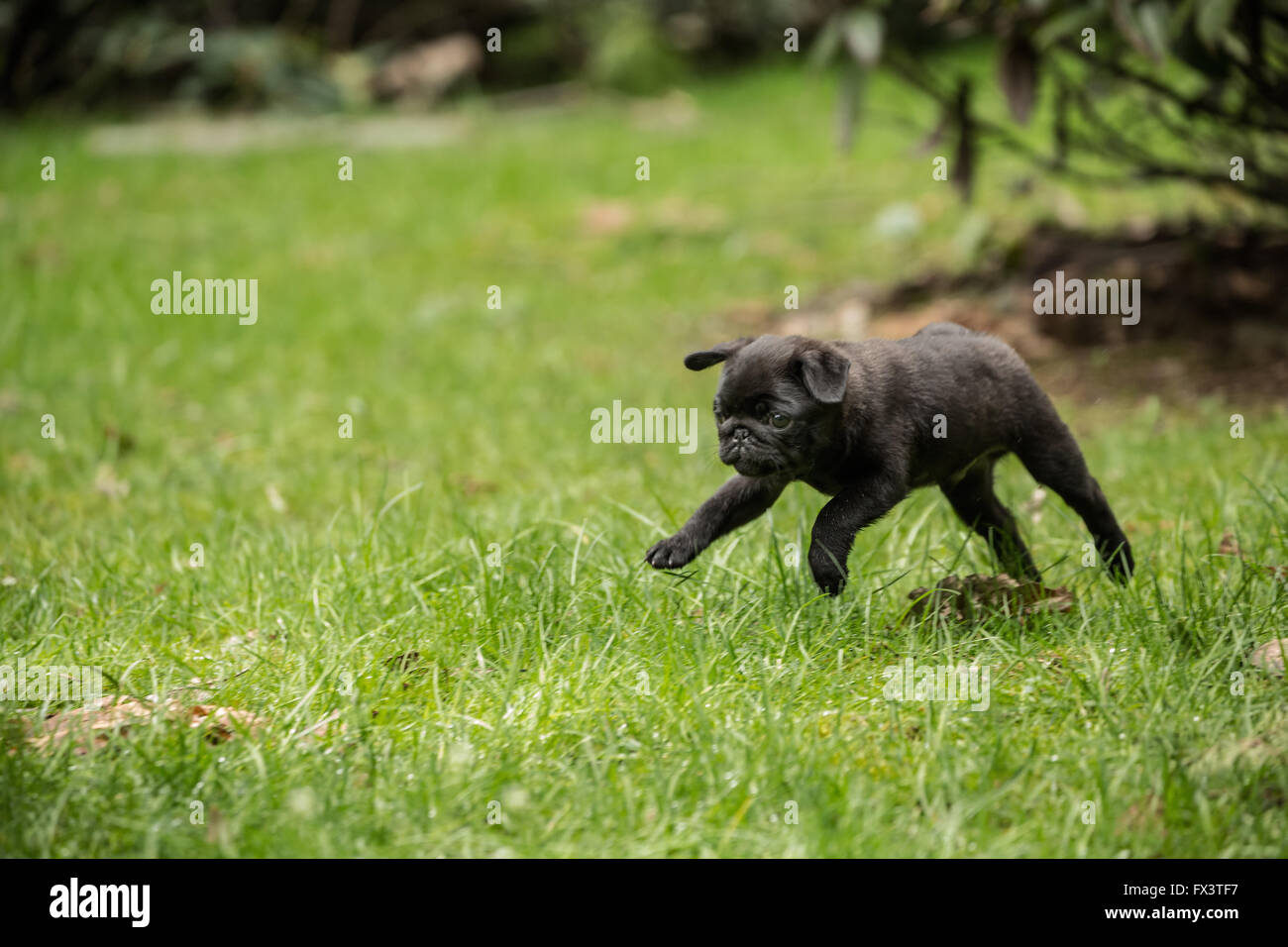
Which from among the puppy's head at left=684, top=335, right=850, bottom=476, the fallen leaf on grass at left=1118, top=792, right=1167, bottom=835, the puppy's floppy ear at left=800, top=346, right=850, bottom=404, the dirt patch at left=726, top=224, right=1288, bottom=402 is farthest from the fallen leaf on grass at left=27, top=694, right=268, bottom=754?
the dirt patch at left=726, top=224, right=1288, bottom=402

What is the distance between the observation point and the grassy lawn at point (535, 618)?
2.63 meters

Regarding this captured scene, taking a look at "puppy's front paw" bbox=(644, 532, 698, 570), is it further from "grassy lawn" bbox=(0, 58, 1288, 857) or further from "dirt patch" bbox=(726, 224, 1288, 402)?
"dirt patch" bbox=(726, 224, 1288, 402)

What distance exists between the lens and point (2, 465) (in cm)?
581

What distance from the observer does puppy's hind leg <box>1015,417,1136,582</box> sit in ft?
12.0

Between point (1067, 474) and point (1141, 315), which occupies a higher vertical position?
point (1141, 315)

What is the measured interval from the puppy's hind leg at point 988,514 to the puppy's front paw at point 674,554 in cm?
87

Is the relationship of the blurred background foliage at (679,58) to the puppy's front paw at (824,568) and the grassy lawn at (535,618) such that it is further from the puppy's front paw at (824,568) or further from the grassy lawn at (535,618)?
the puppy's front paw at (824,568)

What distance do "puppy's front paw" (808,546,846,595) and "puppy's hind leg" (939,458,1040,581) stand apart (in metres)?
0.67

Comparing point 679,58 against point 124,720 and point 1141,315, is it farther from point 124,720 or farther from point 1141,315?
point 124,720

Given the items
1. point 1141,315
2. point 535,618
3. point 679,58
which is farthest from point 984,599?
point 679,58

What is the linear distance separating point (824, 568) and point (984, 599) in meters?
0.54

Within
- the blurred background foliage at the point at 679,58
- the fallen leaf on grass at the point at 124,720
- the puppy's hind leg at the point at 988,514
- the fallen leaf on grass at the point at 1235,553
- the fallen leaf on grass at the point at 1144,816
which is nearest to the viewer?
the fallen leaf on grass at the point at 1144,816

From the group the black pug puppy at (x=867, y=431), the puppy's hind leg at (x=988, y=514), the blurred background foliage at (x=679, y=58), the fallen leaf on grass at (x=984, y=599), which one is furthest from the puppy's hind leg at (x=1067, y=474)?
the blurred background foliage at (x=679, y=58)

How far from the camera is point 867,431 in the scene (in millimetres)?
3332
